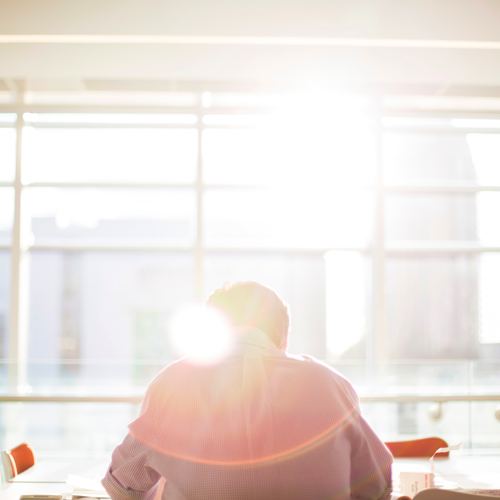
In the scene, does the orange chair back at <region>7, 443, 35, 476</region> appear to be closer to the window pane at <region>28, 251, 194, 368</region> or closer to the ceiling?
the ceiling

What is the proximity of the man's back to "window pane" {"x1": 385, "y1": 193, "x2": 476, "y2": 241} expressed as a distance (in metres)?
4.95

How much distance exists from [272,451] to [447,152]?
5694 millimetres

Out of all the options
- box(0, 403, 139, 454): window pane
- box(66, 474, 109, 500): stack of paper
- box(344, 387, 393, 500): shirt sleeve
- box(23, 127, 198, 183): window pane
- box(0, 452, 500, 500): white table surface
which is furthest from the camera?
box(23, 127, 198, 183): window pane

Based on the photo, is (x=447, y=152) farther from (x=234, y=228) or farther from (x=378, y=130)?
(x=234, y=228)

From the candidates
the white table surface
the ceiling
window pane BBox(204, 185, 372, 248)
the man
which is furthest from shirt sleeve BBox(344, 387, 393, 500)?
window pane BBox(204, 185, 372, 248)

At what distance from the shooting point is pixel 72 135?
6.16 meters

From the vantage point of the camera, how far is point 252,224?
6094mm

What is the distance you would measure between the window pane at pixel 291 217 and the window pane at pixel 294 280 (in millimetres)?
225

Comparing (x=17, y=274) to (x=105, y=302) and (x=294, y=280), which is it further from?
(x=294, y=280)

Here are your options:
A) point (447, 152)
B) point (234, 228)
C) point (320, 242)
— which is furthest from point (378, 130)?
point (234, 228)

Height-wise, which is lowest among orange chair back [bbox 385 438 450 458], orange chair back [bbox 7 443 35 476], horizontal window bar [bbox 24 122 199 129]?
orange chair back [bbox 385 438 450 458]

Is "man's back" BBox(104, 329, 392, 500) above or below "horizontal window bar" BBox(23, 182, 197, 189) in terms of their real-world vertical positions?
below

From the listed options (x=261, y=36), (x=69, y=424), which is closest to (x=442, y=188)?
(x=261, y=36)

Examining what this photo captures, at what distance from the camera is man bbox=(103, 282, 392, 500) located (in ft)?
4.46
